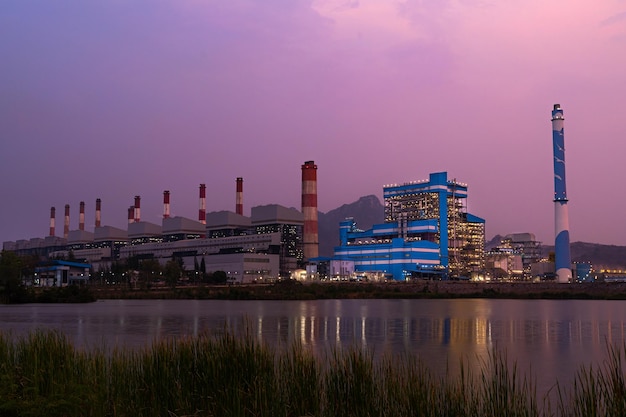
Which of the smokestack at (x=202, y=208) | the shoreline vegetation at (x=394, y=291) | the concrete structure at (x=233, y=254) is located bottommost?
the shoreline vegetation at (x=394, y=291)

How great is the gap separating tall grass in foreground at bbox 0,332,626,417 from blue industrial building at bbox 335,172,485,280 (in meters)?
100

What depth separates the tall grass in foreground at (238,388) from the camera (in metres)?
9.85

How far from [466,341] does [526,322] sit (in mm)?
15854

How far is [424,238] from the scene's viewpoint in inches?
4587

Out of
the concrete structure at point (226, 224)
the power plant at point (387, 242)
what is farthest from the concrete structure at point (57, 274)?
the concrete structure at point (226, 224)

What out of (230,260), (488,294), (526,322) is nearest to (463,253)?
(488,294)

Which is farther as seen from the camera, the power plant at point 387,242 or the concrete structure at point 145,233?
the concrete structure at point 145,233

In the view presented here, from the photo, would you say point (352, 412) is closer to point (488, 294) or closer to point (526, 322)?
point (526, 322)

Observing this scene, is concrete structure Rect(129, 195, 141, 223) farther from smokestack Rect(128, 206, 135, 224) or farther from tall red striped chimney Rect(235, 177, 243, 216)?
tall red striped chimney Rect(235, 177, 243, 216)

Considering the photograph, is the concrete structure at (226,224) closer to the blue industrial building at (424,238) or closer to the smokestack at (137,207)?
the blue industrial building at (424,238)

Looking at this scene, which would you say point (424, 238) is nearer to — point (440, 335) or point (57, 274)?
point (57, 274)

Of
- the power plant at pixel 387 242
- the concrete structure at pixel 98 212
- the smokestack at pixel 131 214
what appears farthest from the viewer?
the concrete structure at pixel 98 212

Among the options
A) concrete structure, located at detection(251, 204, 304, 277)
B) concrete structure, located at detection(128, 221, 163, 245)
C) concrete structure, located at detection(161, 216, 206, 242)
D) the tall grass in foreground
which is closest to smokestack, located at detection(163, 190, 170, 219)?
concrete structure, located at detection(128, 221, 163, 245)

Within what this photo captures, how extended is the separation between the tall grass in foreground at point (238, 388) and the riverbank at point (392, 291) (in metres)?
76.5
